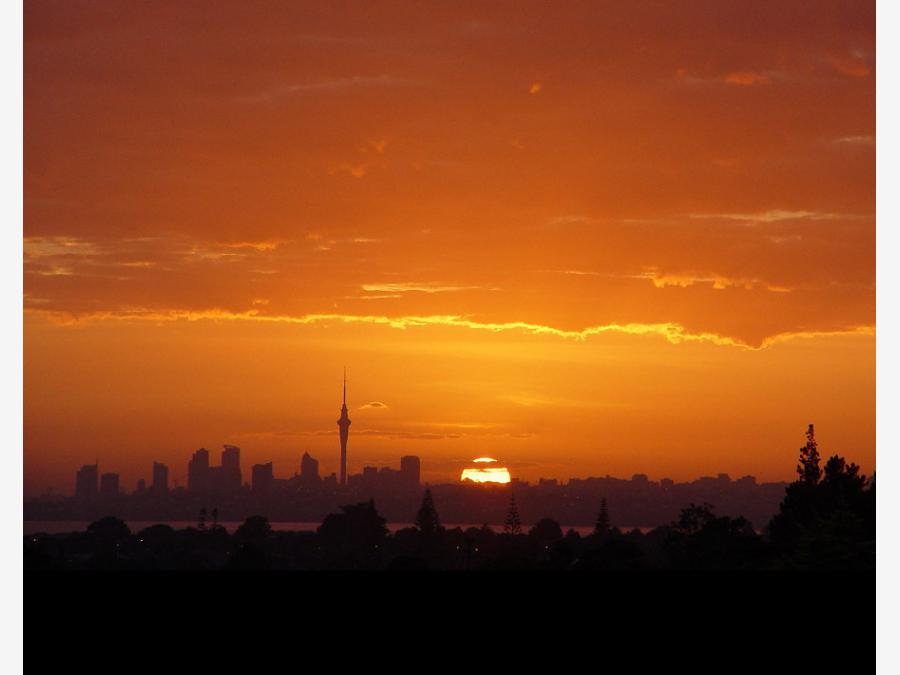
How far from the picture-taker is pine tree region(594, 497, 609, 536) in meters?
191

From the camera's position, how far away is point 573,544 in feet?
522

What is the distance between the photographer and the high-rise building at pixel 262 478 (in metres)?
177

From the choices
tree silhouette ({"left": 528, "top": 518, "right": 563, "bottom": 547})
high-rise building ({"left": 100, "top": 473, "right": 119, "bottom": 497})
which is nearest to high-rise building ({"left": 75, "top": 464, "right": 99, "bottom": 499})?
high-rise building ({"left": 100, "top": 473, "right": 119, "bottom": 497})

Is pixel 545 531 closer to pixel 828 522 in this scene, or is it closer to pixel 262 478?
pixel 262 478

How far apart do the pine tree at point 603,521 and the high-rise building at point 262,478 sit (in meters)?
53.7

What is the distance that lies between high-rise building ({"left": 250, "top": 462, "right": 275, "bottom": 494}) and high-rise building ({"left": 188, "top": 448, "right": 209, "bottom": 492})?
7928 mm

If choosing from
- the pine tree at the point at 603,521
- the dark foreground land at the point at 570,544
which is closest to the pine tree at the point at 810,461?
the dark foreground land at the point at 570,544

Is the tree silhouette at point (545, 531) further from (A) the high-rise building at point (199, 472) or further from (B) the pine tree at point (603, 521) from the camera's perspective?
(A) the high-rise building at point (199, 472)

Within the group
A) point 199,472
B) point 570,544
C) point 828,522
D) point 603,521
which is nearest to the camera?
point 828,522

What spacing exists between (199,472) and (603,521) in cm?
6822

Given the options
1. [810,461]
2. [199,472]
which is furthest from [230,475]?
[810,461]
